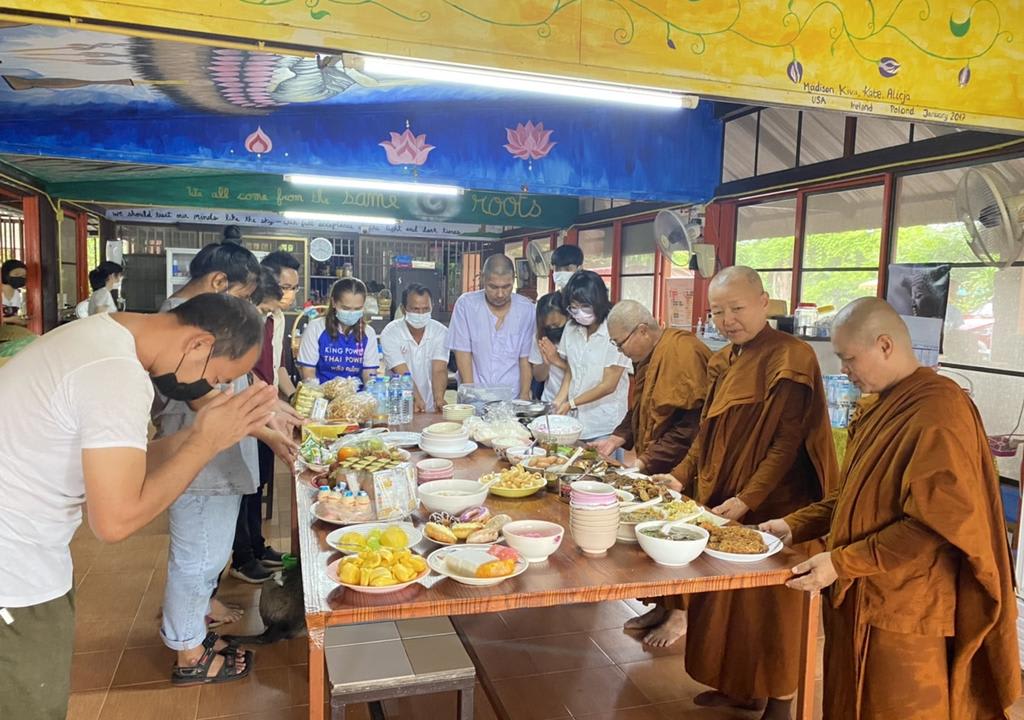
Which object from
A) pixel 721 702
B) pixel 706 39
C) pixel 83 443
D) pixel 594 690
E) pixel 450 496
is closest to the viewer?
pixel 83 443

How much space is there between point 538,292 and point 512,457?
27.3 feet

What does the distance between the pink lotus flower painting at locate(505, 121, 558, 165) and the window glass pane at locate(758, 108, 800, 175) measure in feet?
5.55

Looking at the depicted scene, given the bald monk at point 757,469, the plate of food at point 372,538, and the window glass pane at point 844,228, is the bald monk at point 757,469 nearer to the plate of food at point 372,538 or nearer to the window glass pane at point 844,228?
the plate of food at point 372,538

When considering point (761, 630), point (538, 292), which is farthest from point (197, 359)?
point (538, 292)

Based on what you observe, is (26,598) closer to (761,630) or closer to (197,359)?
(197,359)

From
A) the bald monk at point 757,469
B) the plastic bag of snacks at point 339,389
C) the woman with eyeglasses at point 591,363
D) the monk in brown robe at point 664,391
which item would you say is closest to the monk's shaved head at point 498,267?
the woman with eyeglasses at point 591,363

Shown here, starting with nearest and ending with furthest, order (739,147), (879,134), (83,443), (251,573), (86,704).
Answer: (83,443) → (86,704) → (251,573) → (879,134) → (739,147)

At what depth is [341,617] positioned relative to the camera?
1.68 meters

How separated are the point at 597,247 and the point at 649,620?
6.31 meters

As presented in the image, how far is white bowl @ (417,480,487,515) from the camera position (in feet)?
7.61

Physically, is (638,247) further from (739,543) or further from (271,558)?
(739,543)

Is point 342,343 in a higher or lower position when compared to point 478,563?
higher

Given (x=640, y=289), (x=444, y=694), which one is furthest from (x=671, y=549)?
(x=640, y=289)

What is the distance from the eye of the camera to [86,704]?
2877 millimetres
